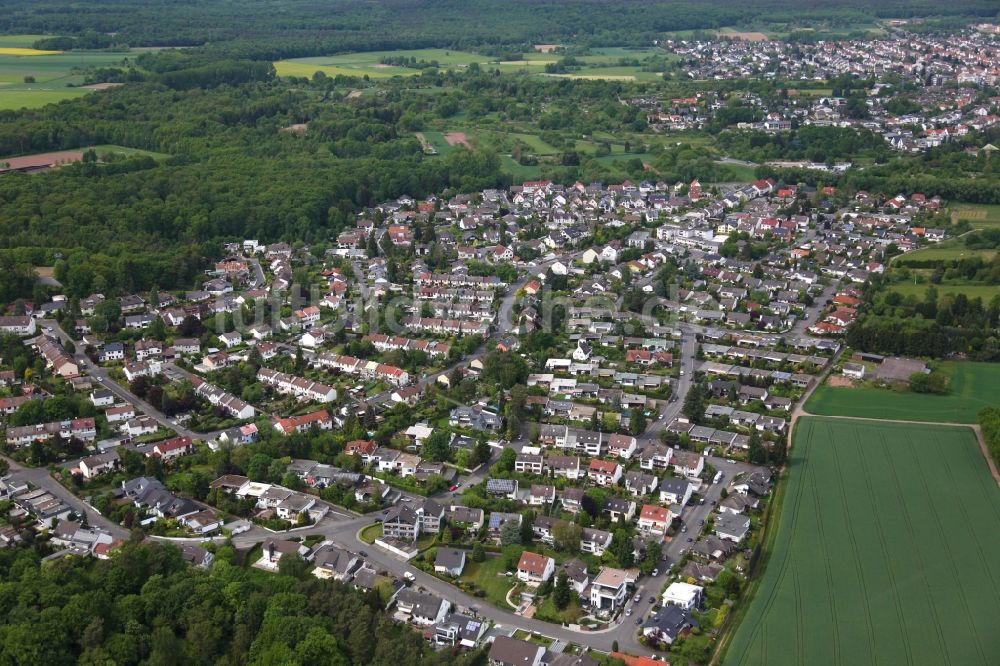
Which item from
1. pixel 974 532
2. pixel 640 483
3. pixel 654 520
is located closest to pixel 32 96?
pixel 640 483

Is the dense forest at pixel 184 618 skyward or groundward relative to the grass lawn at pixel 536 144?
groundward

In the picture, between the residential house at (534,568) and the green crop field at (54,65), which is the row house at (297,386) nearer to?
the residential house at (534,568)

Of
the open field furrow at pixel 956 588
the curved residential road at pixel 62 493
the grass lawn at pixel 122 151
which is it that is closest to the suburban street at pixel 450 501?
the curved residential road at pixel 62 493

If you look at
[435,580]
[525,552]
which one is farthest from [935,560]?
[435,580]

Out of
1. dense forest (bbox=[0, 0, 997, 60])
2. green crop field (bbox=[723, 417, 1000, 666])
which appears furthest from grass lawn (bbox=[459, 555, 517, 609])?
dense forest (bbox=[0, 0, 997, 60])

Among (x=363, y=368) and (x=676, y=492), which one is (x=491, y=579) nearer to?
(x=676, y=492)

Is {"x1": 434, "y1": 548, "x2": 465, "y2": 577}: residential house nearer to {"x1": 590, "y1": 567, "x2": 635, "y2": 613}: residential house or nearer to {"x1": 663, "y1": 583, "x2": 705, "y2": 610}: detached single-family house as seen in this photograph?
{"x1": 590, "y1": 567, "x2": 635, "y2": 613}: residential house

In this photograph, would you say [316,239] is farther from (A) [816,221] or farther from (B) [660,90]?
(B) [660,90]
